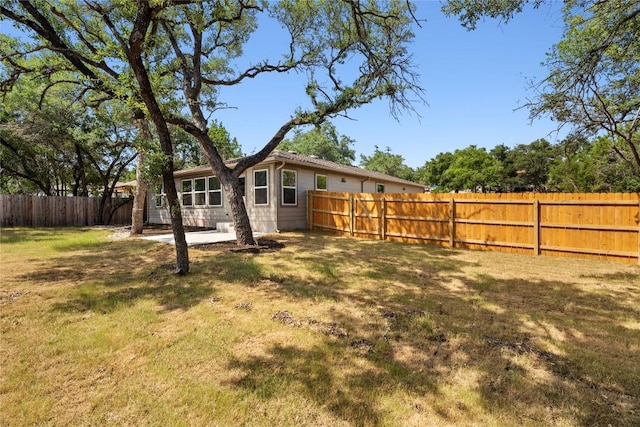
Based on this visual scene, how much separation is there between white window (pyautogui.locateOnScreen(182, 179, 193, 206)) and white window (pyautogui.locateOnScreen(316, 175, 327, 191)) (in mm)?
6877

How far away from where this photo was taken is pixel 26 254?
23.7 feet

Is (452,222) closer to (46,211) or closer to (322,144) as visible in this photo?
(46,211)

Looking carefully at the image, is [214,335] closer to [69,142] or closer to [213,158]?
[213,158]

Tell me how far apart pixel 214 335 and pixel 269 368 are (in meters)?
0.88

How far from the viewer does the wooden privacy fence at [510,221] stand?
6879 millimetres

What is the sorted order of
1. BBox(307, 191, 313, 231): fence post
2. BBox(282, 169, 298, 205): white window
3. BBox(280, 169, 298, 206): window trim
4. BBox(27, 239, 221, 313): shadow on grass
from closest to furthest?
1. BBox(27, 239, 221, 313): shadow on grass
2. BBox(280, 169, 298, 206): window trim
3. BBox(282, 169, 298, 205): white window
4. BBox(307, 191, 313, 231): fence post

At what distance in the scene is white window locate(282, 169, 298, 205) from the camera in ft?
41.2

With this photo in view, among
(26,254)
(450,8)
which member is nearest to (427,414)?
(450,8)

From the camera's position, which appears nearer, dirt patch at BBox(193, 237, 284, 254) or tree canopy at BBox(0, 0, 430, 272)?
tree canopy at BBox(0, 0, 430, 272)

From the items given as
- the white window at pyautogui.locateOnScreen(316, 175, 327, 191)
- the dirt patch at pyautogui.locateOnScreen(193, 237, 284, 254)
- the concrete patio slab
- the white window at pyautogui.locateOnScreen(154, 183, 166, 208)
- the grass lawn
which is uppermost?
the white window at pyautogui.locateOnScreen(316, 175, 327, 191)

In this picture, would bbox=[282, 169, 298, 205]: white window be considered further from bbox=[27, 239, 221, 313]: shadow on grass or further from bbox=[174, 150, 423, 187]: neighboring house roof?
bbox=[27, 239, 221, 313]: shadow on grass

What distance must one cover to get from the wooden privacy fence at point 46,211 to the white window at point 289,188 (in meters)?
11.9

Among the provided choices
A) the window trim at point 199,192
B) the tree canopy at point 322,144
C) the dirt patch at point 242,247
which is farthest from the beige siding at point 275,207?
the tree canopy at point 322,144

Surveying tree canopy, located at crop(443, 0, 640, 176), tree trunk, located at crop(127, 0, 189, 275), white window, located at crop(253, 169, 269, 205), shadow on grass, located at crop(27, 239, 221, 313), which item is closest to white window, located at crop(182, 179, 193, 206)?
white window, located at crop(253, 169, 269, 205)
